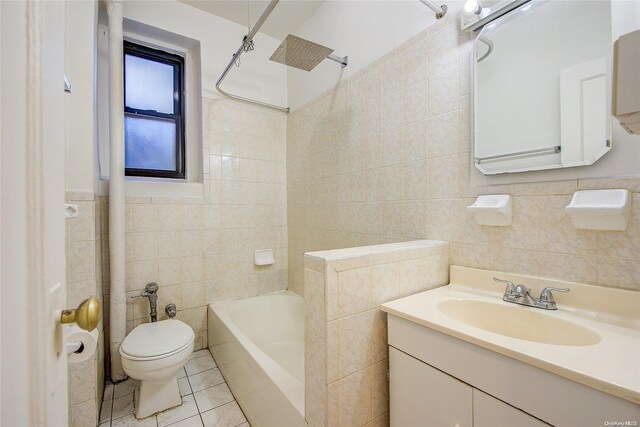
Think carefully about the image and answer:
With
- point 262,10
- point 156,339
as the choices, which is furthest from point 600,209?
point 262,10

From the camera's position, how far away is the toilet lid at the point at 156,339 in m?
1.53

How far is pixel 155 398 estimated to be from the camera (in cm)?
161

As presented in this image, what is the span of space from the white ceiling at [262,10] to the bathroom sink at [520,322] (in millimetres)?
2443

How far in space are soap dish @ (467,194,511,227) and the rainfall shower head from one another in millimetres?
1232

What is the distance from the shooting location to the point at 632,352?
2.35 ft

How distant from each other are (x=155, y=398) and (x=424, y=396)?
1.57m

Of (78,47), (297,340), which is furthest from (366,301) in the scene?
(78,47)

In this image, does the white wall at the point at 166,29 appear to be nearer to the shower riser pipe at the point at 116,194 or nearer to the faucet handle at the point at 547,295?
the shower riser pipe at the point at 116,194

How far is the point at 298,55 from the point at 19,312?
5.89ft

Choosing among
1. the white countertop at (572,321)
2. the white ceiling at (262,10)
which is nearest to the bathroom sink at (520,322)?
the white countertop at (572,321)

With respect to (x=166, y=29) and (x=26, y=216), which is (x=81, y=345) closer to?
(x=26, y=216)

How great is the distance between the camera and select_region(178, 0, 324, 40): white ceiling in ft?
7.16

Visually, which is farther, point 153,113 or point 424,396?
point 153,113

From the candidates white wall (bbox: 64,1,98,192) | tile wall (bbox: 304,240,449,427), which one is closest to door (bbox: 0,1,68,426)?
tile wall (bbox: 304,240,449,427)
